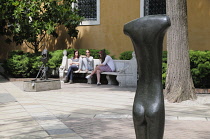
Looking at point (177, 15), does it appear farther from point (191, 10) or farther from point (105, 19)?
point (105, 19)

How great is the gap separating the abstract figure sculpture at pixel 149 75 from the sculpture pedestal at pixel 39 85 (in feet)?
27.5

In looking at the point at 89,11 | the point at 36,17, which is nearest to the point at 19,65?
the point at 36,17

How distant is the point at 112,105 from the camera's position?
384 inches

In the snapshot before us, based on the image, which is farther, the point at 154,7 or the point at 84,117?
the point at 154,7

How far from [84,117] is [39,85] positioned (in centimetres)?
524

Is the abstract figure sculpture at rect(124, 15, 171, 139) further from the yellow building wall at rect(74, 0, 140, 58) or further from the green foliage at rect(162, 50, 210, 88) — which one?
the yellow building wall at rect(74, 0, 140, 58)

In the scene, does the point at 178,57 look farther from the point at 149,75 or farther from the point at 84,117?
the point at 149,75

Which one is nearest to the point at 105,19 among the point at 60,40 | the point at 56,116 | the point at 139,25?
the point at 60,40

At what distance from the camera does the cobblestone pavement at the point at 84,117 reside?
6.63 m

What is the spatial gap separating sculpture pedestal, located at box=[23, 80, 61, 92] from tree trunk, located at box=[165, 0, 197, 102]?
475cm

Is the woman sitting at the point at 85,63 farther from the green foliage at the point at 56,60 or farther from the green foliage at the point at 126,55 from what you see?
→ the green foliage at the point at 56,60

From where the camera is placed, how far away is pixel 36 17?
18.6 meters

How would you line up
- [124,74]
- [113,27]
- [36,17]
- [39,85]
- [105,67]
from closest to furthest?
[39,85] < [124,74] < [105,67] < [36,17] < [113,27]

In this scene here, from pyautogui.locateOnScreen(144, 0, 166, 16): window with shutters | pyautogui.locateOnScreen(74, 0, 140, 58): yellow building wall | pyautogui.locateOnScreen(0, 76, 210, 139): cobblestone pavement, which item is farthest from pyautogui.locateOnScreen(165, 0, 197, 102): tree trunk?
pyautogui.locateOnScreen(74, 0, 140, 58): yellow building wall
